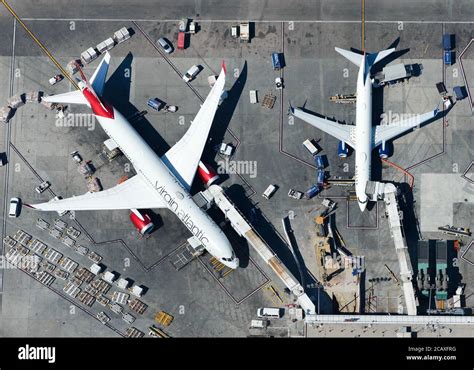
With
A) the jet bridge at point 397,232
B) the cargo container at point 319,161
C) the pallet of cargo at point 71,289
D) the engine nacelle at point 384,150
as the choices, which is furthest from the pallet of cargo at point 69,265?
the engine nacelle at point 384,150

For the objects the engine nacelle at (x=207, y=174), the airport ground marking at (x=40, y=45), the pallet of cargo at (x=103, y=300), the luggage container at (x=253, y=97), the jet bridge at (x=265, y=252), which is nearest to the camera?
the jet bridge at (x=265, y=252)

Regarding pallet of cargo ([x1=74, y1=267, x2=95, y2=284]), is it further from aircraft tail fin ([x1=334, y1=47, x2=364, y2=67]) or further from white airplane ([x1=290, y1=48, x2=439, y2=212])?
aircraft tail fin ([x1=334, y1=47, x2=364, y2=67])

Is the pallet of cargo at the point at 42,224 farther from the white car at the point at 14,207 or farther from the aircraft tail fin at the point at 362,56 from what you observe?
the aircraft tail fin at the point at 362,56

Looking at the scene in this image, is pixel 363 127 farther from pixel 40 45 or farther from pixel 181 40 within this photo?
pixel 40 45

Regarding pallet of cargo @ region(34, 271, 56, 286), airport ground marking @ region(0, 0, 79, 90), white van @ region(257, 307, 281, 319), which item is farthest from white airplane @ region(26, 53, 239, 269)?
pallet of cargo @ region(34, 271, 56, 286)

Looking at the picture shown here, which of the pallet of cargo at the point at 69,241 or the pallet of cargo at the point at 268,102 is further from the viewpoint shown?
the pallet of cargo at the point at 268,102

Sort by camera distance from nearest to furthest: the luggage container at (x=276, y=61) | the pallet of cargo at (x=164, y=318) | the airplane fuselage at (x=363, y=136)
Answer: the airplane fuselage at (x=363, y=136)
the pallet of cargo at (x=164, y=318)
the luggage container at (x=276, y=61)

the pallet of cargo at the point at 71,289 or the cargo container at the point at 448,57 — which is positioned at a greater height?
the cargo container at the point at 448,57

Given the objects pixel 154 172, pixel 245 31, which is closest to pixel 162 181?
pixel 154 172
